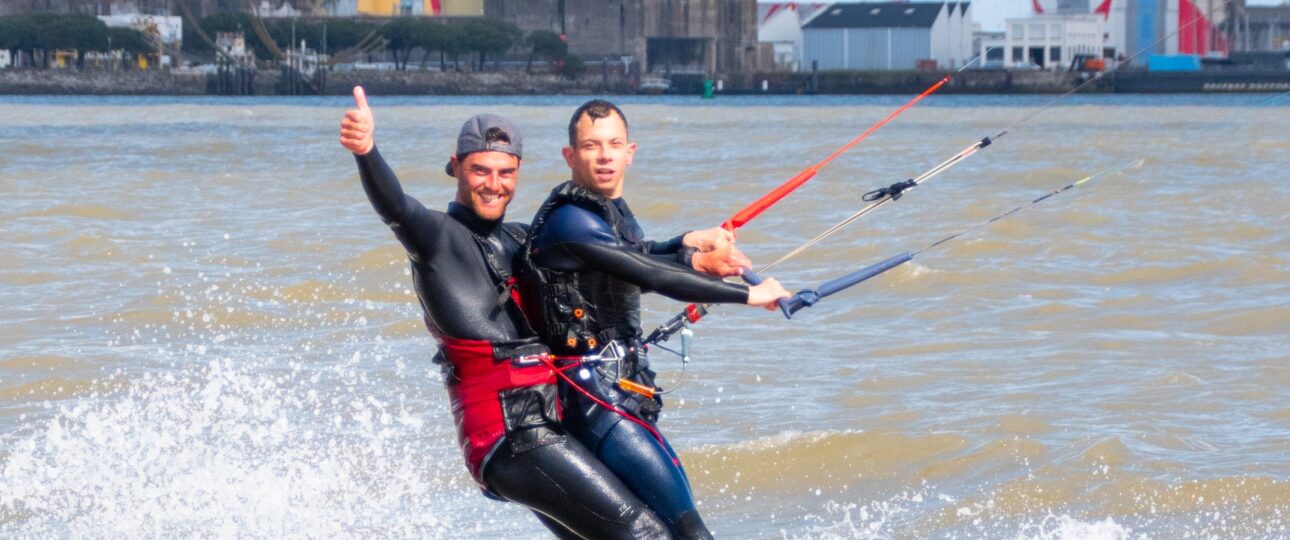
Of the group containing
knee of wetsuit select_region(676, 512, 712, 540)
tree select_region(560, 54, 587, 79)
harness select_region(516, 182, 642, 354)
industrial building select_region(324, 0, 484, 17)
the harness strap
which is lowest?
knee of wetsuit select_region(676, 512, 712, 540)

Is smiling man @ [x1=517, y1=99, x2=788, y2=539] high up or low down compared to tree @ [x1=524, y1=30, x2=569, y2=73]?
down

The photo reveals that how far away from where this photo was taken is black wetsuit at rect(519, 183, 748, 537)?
15.1 ft

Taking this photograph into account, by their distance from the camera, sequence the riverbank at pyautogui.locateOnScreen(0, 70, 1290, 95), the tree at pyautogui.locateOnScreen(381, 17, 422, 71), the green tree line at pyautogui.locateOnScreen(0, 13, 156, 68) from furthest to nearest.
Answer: the tree at pyautogui.locateOnScreen(381, 17, 422, 71) → the green tree line at pyautogui.locateOnScreen(0, 13, 156, 68) → the riverbank at pyautogui.locateOnScreen(0, 70, 1290, 95)

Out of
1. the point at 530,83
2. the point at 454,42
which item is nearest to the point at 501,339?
the point at 530,83

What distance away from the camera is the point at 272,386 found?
10.5 meters

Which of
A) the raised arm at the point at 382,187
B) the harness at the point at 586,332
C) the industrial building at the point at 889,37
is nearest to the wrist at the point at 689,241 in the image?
the harness at the point at 586,332

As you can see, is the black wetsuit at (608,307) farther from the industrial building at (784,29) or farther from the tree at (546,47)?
the industrial building at (784,29)

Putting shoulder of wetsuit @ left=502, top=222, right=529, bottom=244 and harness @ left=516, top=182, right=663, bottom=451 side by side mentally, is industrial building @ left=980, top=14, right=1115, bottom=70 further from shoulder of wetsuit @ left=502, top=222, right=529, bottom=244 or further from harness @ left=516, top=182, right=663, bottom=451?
harness @ left=516, top=182, right=663, bottom=451

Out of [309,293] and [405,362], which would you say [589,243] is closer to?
[405,362]

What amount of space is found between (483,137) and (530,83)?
115m

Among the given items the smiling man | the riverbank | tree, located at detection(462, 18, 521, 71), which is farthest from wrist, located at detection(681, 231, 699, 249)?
tree, located at detection(462, 18, 521, 71)

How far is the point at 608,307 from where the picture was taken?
4.78 meters

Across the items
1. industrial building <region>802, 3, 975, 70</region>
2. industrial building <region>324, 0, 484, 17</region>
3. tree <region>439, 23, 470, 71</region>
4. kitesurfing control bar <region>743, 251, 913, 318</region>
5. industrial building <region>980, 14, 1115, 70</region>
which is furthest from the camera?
industrial building <region>324, 0, 484, 17</region>

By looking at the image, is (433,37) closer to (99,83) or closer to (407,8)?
(407,8)
